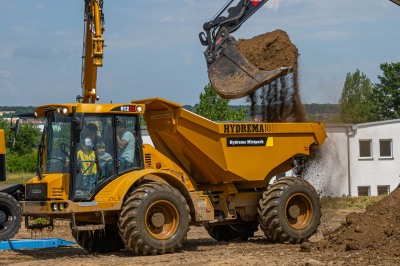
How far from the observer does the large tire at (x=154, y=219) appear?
1289cm

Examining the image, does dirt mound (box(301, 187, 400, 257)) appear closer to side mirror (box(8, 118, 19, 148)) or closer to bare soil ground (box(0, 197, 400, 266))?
bare soil ground (box(0, 197, 400, 266))

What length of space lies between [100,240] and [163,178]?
5.14ft

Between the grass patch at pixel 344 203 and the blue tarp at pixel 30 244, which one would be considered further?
the grass patch at pixel 344 203

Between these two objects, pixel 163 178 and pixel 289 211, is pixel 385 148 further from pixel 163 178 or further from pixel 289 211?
pixel 163 178

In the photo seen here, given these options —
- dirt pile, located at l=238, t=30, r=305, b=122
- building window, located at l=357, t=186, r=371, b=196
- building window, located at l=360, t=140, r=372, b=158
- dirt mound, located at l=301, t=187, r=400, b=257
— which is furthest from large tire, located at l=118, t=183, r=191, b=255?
building window, located at l=360, t=140, r=372, b=158

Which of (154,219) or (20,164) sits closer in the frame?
(154,219)

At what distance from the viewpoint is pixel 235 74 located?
1614cm

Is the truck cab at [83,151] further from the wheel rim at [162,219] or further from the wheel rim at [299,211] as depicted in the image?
the wheel rim at [299,211]

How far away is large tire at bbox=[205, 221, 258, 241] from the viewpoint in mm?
15906

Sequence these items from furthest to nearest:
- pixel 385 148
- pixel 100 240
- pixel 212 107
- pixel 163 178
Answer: pixel 212 107
pixel 385 148
pixel 100 240
pixel 163 178

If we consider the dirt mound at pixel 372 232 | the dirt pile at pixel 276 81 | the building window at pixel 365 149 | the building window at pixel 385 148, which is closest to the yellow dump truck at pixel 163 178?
the dirt pile at pixel 276 81

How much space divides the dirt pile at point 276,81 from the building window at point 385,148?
2256 centimetres

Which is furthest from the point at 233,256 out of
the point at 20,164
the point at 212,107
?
the point at 20,164

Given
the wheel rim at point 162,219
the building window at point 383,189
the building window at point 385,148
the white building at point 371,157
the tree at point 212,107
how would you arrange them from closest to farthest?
1. the wheel rim at point 162,219
2. the white building at point 371,157
3. the building window at point 383,189
4. the building window at point 385,148
5. the tree at point 212,107
